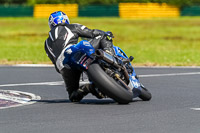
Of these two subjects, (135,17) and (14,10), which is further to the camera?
Answer: (14,10)

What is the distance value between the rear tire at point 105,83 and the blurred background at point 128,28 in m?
8.64

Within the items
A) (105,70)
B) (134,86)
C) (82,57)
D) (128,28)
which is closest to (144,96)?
(134,86)

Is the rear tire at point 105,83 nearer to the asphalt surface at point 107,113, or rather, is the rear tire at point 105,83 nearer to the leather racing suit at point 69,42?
the asphalt surface at point 107,113

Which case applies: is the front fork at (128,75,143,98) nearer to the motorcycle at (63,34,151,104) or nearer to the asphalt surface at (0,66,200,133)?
the motorcycle at (63,34,151,104)

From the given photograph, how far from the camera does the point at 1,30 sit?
130 ft

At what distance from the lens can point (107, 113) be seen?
8250mm

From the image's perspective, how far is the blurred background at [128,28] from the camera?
20.9m

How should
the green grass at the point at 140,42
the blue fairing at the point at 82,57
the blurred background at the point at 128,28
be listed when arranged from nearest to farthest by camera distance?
1. the blue fairing at the point at 82,57
2. the green grass at the point at 140,42
3. the blurred background at the point at 128,28

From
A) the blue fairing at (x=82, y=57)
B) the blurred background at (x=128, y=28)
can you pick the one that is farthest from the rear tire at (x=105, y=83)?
the blurred background at (x=128, y=28)

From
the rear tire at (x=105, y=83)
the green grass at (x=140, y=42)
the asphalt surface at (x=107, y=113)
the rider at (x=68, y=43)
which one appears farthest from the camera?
the green grass at (x=140, y=42)

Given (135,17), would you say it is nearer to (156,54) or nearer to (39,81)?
(156,54)

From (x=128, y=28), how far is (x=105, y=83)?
3124 centimetres

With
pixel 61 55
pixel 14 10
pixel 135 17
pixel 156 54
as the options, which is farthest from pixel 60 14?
pixel 14 10

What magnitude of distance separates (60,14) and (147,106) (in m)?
2.31
